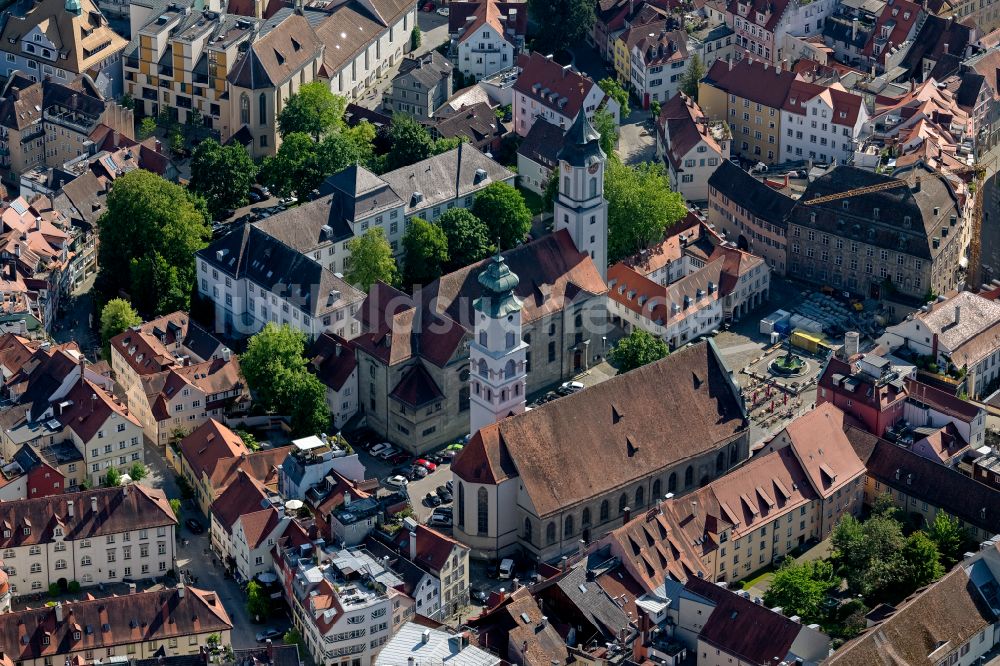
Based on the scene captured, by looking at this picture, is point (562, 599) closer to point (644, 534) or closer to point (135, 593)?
point (644, 534)

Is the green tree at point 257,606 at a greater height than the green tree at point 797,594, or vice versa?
the green tree at point 797,594

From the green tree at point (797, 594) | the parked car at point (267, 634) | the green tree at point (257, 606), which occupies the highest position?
the green tree at point (797, 594)

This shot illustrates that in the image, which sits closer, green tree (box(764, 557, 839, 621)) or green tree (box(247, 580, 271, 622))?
green tree (box(764, 557, 839, 621))

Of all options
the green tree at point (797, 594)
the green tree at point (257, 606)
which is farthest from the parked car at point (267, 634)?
the green tree at point (797, 594)

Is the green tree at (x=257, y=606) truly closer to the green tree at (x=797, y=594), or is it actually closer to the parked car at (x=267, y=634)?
the parked car at (x=267, y=634)

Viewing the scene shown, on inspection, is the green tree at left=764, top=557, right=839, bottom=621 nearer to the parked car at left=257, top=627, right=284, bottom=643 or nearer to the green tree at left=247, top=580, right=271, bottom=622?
the parked car at left=257, top=627, right=284, bottom=643

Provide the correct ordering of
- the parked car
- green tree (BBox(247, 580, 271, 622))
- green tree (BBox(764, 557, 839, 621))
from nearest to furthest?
green tree (BBox(764, 557, 839, 621)), the parked car, green tree (BBox(247, 580, 271, 622))

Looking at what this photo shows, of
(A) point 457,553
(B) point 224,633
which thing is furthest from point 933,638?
(B) point 224,633

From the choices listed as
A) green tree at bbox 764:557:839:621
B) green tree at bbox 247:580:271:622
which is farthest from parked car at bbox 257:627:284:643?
green tree at bbox 764:557:839:621
